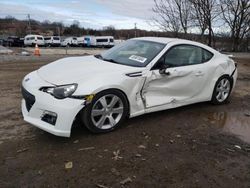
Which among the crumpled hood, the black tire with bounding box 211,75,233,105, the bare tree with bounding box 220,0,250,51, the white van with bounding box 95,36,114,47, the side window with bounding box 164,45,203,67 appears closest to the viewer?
the crumpled hood

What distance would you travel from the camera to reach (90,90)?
3.92 m

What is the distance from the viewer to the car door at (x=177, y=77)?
15.4 feet

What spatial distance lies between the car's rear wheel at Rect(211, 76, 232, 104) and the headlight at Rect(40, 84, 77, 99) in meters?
3.22

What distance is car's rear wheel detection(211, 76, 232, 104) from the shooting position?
5891 mm

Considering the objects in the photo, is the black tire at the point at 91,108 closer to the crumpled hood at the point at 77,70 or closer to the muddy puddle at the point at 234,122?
the crumpled hood at the point at 77,70

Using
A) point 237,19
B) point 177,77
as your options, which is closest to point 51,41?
point 237,19

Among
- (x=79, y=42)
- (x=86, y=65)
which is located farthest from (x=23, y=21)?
(x=86, y=65)

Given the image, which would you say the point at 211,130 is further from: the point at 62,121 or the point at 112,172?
the point at 62,121

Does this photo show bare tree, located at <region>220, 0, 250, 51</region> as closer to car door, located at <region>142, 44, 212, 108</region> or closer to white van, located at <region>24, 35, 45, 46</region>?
car door, located at <region>142, 44, 212, 108</region>

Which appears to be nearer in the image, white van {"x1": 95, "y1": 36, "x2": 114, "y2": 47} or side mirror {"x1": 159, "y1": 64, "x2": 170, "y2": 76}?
side mirror {"x1": 159, "y1": 64, "x2": 170, "y2": 76}

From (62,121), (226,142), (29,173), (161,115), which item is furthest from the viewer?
(161,115)

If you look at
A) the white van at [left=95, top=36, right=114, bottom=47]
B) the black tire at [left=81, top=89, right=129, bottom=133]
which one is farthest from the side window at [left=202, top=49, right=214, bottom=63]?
the white van at [left=95, top=36, right=114, bottom=47]

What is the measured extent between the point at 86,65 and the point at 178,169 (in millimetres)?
2220

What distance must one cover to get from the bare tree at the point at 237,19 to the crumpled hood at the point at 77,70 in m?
21.7
